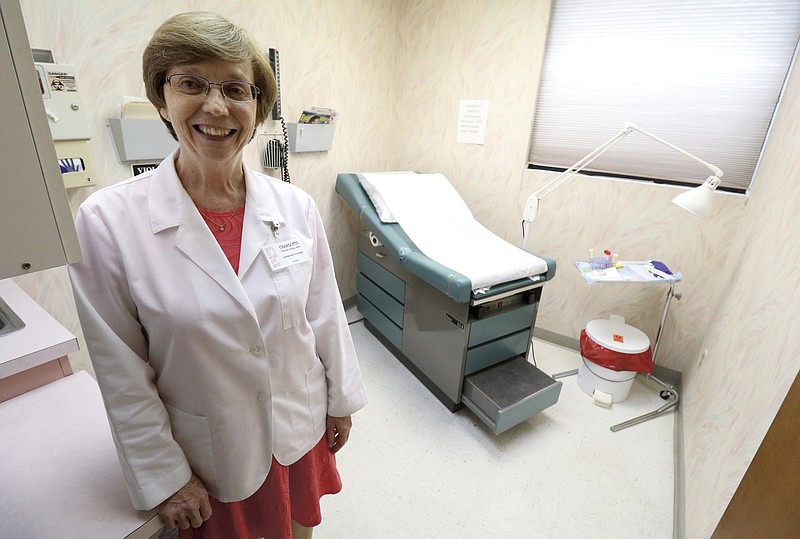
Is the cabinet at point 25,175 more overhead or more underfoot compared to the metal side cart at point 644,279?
more overhead

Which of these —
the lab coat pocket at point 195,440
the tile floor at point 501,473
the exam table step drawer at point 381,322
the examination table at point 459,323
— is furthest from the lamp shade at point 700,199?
the lab coat pocket at point 195,440

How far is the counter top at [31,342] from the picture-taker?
38.0 inches

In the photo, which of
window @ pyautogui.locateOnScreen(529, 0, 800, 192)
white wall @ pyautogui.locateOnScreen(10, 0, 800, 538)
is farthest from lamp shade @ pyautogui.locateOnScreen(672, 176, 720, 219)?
window @ pyautogui.locateOnScreen(529, 0, 800, 192)

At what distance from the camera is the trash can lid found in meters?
2.07

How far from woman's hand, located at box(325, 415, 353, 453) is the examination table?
2.68 ft

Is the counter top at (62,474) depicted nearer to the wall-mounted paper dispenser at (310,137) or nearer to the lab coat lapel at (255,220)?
the lab coat lapel at (255,220)

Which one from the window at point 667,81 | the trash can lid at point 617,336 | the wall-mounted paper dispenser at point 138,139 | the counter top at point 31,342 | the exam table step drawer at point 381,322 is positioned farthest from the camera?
the exam table step drawer at point 381,322

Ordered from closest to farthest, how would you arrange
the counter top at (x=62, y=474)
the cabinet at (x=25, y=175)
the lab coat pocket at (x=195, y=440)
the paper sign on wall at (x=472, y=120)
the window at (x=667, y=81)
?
1. the cabinet at (x=25, y=175)
2. the counter top at (x=62, y=474)
3. the lab coat pocket at (x=195, y=440)
4. the window at (x=667, y=81)
5. the paper sign on wall at (x=472, y=120)

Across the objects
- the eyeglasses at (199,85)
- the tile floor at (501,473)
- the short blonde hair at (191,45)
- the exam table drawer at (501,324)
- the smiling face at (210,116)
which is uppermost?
the short blonde hair at (191,45)

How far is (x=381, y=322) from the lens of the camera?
8.61 ft

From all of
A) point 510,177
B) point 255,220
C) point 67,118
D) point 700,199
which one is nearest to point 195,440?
point 255,220

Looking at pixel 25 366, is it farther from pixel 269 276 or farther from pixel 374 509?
pixel 374 509

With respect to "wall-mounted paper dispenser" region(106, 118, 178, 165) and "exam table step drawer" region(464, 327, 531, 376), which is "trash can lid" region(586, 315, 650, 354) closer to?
"exam table step drawer" region(464, 327, 531, 376)

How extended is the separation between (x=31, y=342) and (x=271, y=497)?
2.55 feet
